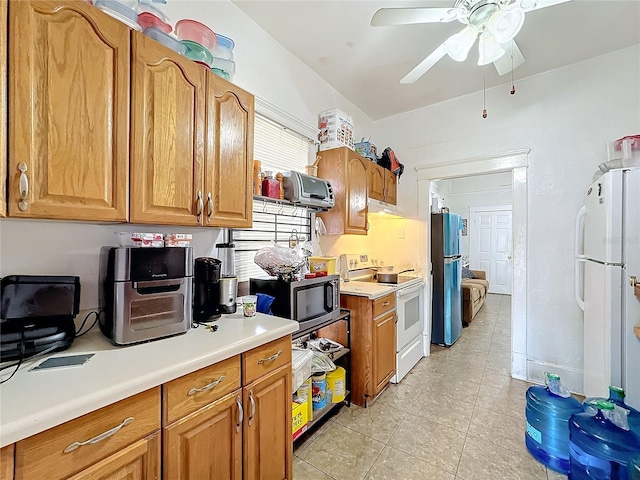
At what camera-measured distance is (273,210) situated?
2.20 metres

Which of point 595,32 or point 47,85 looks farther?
point 595,32

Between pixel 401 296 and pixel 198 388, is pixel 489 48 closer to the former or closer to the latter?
pixel 401 296

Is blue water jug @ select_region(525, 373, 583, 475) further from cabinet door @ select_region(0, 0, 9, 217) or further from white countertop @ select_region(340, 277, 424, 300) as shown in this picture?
cabinet door @ select_region(0, 0, 9, 217)

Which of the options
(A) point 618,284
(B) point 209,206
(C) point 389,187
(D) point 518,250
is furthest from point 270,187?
(D) point 518,250

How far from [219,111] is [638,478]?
2.52 meters

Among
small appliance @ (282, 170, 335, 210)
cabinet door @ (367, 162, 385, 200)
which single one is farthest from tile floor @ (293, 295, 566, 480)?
cabinet door @ (367, 162, 385, 200)

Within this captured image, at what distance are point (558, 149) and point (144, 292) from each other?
3.45m

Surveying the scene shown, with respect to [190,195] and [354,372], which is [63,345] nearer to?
[190,195]

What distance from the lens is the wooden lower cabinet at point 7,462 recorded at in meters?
0.61

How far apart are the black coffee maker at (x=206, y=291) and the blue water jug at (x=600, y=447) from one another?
1999 millimetres

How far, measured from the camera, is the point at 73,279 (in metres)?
1.06

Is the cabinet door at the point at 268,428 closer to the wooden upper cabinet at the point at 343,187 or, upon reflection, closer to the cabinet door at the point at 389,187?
the wooden upper cabinet at the point at 343,187

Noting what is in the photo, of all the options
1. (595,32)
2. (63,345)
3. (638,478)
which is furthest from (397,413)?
(595,32)

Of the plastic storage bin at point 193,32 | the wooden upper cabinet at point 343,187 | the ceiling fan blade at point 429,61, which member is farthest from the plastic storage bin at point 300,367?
the ceiling fan blade at point 429,61
